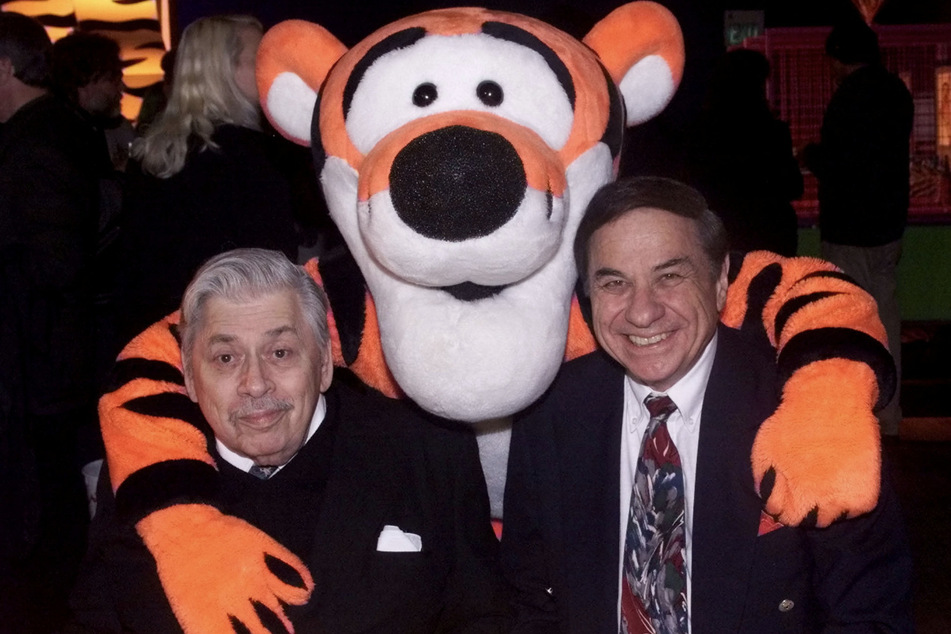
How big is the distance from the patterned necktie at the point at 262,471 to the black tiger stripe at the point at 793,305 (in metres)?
0.97

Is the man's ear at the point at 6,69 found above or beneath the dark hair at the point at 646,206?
above

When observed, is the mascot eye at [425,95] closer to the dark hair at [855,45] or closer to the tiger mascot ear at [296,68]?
the tiger mascot ear at [296,68]

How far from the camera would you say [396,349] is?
180cm

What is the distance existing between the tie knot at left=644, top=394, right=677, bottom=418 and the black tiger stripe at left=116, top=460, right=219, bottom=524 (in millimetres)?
795

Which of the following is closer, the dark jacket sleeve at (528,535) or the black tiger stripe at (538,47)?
the black tiger stripe at (538,47)

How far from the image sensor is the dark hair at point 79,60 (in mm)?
3943

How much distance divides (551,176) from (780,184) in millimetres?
3220

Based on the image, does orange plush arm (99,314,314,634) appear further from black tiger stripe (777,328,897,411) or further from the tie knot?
black tiger stripe (777,328,897,411)

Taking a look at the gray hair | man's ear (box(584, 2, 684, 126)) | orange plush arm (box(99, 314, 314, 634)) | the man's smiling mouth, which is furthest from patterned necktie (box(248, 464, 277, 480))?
man's ear (box(584, 2, 684, 126))

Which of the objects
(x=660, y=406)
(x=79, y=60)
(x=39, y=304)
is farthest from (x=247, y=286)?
(x=79, y=60)

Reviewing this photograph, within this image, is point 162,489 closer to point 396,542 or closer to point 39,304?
point 396,542

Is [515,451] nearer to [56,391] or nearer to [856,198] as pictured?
[56,391]

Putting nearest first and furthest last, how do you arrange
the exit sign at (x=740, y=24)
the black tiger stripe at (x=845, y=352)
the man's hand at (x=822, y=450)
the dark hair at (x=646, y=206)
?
the man's hand at (x=822, y=450) < the black tiger stripe at (x=845, y=352) < the dark hair at (x=646, y=206) < the exit sign at (x=740, y=24)

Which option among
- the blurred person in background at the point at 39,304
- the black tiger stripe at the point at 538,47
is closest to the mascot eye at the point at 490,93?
the black tiger stripe at the point at 538,47
